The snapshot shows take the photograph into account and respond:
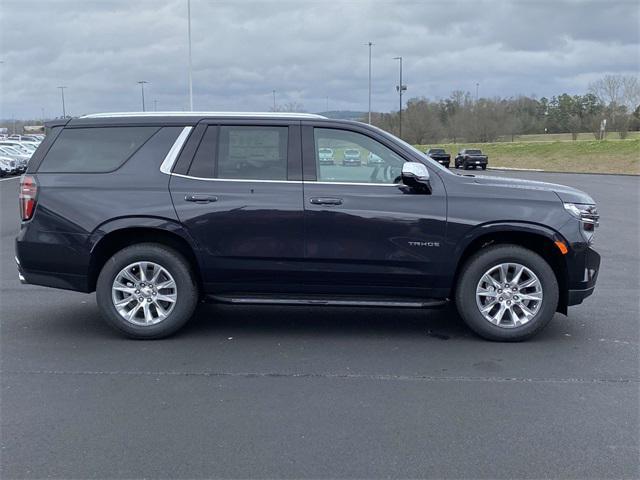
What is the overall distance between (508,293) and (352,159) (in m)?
1.78

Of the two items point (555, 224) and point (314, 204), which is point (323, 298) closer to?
point (314, 204)

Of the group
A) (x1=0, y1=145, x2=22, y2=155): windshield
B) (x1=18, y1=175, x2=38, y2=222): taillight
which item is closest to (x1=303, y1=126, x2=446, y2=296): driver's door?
(x1=18, y1=175, x2=38, y2=222): taillight

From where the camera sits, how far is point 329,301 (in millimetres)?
5762

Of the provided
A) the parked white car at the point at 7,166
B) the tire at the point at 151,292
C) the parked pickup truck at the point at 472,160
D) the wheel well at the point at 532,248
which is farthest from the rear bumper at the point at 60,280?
the parked pickup truck at the point at 472,160

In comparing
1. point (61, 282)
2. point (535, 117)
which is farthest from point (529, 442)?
point (535, 117)

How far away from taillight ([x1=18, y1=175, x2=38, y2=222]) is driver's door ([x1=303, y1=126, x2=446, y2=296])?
93.5 inches

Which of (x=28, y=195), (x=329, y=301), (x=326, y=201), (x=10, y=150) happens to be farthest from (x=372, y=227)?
(x=10, y=150)

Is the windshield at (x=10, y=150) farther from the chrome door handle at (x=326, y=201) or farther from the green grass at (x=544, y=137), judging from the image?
the green grass at (x=544, y=137)

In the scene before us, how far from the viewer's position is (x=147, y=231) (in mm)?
5852

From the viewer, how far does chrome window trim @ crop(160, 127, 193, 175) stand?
5812 mm

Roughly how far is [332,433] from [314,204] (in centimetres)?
224

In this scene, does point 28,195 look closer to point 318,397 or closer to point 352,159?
point 352,159

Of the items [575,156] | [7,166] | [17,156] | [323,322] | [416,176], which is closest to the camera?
[416,176]

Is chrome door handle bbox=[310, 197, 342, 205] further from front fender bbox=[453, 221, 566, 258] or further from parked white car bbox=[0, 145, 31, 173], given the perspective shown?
parked white car bbox=[0, 145, 31, 173]
